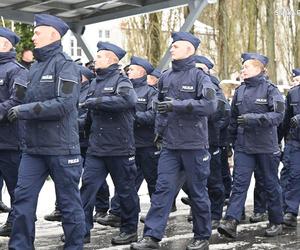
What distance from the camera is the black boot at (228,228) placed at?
8305mm

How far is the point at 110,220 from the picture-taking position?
30.2 ft

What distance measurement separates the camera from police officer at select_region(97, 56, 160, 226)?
926cm

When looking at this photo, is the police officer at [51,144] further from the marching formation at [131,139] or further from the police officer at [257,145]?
the police officer at [257,145]

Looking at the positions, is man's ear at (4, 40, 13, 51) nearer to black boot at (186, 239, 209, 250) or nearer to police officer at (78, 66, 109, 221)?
police officer at (78, 66, 109, 221)

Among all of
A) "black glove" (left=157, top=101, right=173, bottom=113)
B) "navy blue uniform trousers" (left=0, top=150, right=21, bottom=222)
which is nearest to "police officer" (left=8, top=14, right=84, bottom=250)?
"black glove" (left=157, top=101, right=173, bottom=113)

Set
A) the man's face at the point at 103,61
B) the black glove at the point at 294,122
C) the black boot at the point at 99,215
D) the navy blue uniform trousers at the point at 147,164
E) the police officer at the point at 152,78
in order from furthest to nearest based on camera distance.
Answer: the police officer at the point at 152,78 → the black boot at the point at 99,215 → the navy blue uniform trousers at the point at 147,164 → the black glove at the point at 294,122 → the man's face at the point at 103,61

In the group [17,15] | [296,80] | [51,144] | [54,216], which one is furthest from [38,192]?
[17,15]

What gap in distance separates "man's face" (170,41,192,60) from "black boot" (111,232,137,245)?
1.99 metres

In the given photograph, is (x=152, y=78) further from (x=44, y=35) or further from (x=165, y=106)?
(x=44, y=35)

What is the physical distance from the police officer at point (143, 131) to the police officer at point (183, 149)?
1574 mm

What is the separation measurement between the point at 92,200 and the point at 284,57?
25.6 meters

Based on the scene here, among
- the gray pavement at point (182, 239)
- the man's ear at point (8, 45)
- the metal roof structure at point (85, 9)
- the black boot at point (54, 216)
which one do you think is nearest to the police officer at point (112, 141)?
the gray pavement at point (182, 239)

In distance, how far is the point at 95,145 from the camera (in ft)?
25.7

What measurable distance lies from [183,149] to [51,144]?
1.52 metres
